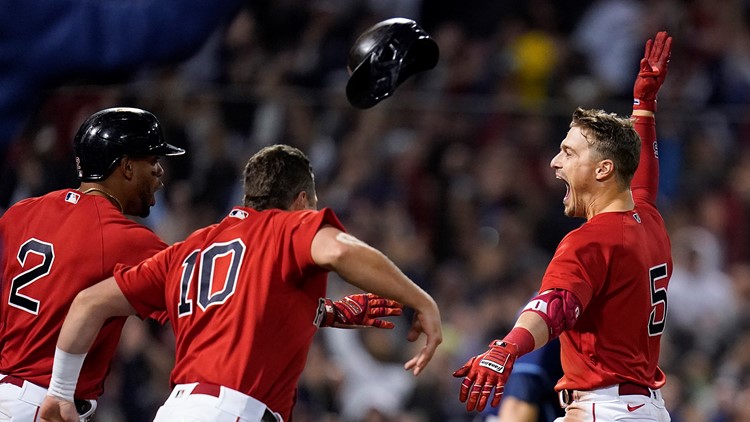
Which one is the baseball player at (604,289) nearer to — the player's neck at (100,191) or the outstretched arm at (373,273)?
the outstretched arm at (373,273)

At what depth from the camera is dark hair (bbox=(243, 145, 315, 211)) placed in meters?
4.08

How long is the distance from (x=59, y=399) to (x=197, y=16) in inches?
78.0

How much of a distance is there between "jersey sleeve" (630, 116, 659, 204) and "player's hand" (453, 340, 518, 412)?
1.35m

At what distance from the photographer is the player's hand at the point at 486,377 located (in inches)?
143

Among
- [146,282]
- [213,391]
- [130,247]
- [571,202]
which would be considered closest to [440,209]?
[571,202]

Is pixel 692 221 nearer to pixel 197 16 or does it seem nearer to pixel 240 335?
pixel 240 335

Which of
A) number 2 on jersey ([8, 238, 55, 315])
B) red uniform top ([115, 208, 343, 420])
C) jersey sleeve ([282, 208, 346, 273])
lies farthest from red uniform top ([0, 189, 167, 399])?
jersey sleeve ([282, 208, 346, 273])

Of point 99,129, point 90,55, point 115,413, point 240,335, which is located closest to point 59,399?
point 240,335

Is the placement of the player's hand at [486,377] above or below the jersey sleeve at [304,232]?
below

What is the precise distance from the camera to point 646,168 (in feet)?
15.6

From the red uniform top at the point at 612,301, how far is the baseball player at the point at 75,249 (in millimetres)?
1685

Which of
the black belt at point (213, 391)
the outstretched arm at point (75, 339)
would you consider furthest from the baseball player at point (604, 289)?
the outstretched arm at point (75, 339)

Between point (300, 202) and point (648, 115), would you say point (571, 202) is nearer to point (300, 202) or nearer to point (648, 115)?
point (648, 115)

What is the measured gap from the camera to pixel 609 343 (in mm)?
4141
